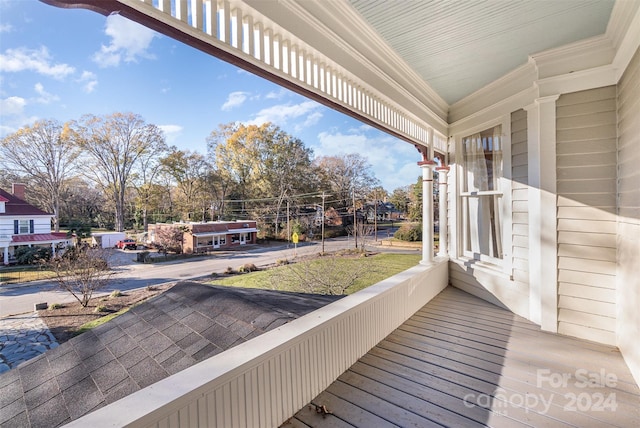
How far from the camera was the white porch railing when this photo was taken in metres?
0.94

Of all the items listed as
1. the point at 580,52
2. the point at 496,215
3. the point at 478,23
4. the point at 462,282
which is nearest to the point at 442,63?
the point at 478,23

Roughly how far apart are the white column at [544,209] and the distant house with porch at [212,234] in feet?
15.8

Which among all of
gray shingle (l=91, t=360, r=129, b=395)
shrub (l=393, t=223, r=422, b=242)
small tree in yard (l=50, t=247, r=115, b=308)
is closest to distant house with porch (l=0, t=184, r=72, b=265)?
small tree in yard (l=50, t=247, r=115, b=308)

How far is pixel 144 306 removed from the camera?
8.72 feet

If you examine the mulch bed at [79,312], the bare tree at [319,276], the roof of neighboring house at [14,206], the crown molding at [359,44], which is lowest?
the bare tree at [319,276]

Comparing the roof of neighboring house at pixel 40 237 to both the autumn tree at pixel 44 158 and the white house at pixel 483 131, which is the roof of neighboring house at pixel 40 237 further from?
the white house at pixel 483 131

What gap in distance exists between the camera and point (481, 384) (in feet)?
5.74

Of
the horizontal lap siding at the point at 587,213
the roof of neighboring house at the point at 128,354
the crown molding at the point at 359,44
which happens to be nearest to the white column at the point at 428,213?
the crown molding at the point at 359,44

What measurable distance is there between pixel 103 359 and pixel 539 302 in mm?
3741

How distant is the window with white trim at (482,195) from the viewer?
10.4ft

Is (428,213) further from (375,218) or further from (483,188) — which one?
(375,218)

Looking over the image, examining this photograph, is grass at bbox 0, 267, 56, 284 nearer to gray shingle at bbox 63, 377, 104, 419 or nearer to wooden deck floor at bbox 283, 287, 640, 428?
gray shingle at bbox 63, 377, 104, 419

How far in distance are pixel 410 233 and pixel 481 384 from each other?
8.30 m

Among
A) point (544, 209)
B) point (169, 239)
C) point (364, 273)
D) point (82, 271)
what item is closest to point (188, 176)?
point (169, 239)
